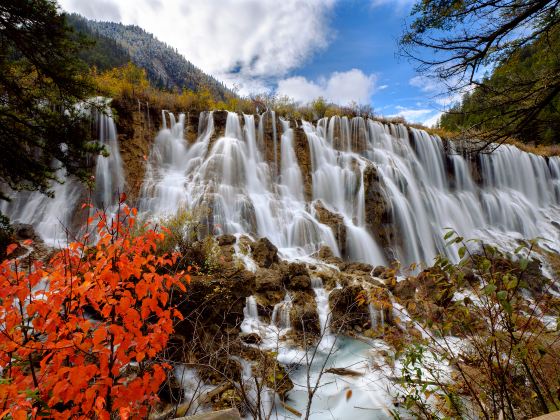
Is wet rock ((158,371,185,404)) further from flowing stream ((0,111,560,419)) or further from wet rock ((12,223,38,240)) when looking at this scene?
wet rock ((12,223,38,240))

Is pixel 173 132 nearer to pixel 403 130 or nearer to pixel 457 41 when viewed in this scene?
pixel 457 41

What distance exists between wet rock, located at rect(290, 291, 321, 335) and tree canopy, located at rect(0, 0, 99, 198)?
5.77 metres

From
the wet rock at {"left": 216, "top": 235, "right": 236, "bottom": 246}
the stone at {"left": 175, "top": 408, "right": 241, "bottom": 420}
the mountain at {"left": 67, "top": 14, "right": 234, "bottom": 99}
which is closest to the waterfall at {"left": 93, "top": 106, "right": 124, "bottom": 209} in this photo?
the wet rock at {"left": 216, "top": 235, "right": 236, "bottom": 246}

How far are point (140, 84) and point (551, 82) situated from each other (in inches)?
662

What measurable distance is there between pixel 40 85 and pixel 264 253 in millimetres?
6756

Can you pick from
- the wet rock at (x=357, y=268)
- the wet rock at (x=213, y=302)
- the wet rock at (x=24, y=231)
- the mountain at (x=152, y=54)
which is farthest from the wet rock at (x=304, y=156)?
the mountain at (x=152, y=54)

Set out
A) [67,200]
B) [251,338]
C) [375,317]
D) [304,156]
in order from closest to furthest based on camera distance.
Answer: [251,338], [375,317], [67,200], [304,156]

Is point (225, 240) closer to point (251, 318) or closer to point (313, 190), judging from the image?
point (251, 318)

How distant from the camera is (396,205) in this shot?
14.4 meters

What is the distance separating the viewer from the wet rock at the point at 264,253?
8.89m

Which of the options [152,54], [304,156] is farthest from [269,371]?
[152,54]

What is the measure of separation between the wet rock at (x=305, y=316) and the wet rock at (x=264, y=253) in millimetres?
1851

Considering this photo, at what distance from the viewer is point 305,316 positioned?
6.78 metres

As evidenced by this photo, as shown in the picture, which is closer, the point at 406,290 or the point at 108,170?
the point at 406,290
